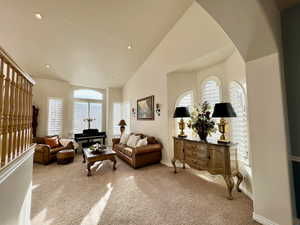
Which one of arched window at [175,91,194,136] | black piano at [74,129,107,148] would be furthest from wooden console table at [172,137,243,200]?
black piano at [74,129,107,148]

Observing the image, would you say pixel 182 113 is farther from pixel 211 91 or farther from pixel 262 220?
pixel 262 220

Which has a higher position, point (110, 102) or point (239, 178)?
point (110, 102)

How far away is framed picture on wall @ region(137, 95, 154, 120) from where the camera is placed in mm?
4770

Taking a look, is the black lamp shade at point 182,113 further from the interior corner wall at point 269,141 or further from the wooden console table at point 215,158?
the interior corner wall at point 269,141

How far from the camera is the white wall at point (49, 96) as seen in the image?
5.39 m

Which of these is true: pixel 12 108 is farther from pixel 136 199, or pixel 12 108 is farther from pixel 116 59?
pixel 116 59

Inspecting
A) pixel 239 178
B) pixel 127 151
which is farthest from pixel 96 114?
pixel 239 178

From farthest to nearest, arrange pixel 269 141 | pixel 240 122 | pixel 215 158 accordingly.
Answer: pixel 240 122
pixel 215 158
pixel 269 141

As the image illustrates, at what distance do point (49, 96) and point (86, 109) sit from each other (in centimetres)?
160

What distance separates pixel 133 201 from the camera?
7.50 feet

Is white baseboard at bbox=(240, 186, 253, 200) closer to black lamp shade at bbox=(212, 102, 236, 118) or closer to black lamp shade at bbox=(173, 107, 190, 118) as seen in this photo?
black lamp shade at bbox=(212, 102, 236, 118)

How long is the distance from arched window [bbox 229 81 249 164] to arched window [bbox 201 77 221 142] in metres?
0.36

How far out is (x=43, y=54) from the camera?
13.8 feet

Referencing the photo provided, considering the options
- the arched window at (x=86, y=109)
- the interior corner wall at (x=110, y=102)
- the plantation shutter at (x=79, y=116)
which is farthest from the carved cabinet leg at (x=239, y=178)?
the plantation shutter at (x=79, y=116)
